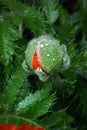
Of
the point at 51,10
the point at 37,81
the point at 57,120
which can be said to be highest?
the point at 51,10

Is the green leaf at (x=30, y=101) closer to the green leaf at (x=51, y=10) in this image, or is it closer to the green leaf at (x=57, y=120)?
the green leaf at (x=57, y=120)

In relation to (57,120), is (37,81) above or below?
above

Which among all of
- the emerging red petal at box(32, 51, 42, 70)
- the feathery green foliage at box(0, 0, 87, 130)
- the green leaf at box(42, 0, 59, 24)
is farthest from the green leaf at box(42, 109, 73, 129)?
the green leaf at box(42, 0, 59, 24)

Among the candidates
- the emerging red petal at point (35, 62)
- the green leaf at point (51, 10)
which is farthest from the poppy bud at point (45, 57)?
the green leaf at point (51, 10)

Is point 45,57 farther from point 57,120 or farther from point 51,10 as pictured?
point 51,10

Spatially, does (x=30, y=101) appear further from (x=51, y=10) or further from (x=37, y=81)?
(x=51, y=10)

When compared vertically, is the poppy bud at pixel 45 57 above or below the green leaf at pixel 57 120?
above

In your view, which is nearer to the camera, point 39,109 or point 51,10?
point 39,109

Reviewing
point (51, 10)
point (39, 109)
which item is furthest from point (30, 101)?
point (51, 10)

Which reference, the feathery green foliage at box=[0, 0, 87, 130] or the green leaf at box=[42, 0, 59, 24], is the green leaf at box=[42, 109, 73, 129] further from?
the green leaf at box=[42, 0, 59, 24]

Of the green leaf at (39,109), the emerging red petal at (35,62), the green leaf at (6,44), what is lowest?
the green leaf at (39,109)

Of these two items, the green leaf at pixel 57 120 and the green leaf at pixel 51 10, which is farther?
the green leaf at pixel 51 10
